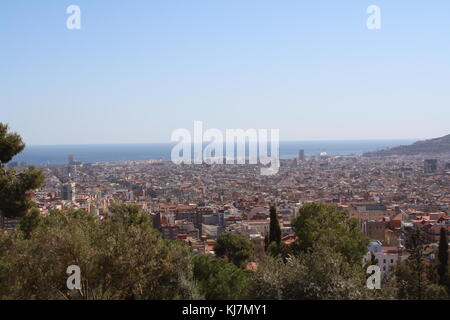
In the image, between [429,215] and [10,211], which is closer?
[10,211]

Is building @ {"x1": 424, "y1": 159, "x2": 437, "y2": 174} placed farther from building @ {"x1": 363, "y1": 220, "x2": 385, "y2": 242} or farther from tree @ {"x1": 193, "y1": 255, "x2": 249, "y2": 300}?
tree @ {"x1": 193, "y1": 255, "x2": 249, "y2": 300}

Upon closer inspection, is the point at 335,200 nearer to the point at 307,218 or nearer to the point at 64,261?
the point at 307,218

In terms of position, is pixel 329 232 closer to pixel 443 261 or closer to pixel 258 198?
pixel 443 261

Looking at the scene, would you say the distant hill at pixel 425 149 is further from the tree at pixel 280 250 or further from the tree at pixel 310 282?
the tree at pixel 310 282

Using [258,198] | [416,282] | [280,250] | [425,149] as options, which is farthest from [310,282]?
[425,149]

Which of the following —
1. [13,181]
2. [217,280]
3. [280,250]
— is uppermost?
[13,181]
